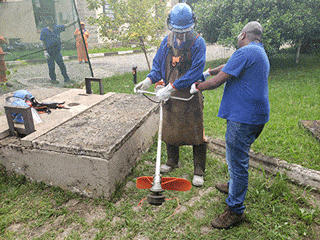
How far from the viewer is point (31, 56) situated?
5.64 meters

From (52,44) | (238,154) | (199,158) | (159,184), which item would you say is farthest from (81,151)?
(52,44)

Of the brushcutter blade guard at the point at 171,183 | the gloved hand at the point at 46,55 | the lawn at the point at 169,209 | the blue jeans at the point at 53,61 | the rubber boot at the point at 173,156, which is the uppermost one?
the gloved hand at the point at 46,55

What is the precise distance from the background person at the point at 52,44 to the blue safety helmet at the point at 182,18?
4.16 metres

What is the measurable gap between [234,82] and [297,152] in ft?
6.44

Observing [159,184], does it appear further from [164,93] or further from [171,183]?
[164,93]

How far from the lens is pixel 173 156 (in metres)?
3.32

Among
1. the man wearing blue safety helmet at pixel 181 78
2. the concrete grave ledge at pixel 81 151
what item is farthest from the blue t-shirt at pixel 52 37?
the man wearing blue safety helmet at pixel 181 78

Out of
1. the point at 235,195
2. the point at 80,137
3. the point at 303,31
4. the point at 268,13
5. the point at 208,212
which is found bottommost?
the point at 208,212

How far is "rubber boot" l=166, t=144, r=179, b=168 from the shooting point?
10.7 ft

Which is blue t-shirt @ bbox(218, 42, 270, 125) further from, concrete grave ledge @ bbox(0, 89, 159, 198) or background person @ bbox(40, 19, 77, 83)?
background person @ bbox(40, 19, 77, 83)

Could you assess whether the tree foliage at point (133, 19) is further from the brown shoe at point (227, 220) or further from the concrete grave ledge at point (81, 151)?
the brown shoe at point (227, 220)

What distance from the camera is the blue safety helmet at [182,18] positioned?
8.26 feet

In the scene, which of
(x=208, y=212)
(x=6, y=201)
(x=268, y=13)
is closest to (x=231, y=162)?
(x=208, y=212)

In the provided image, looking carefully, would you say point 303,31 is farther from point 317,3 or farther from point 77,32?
point 77,32
